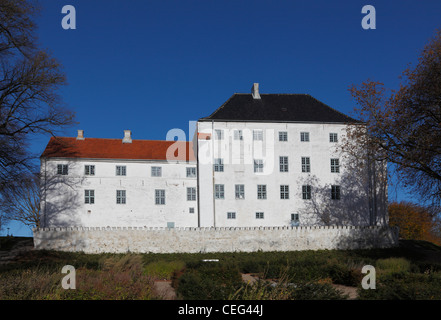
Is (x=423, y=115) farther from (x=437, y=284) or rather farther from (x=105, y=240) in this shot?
(x=105, y=240)

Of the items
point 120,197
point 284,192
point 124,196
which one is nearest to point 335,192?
point 284,192

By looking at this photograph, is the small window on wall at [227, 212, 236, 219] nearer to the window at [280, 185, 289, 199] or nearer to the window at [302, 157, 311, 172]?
the window at [280, 185, 289, 199]

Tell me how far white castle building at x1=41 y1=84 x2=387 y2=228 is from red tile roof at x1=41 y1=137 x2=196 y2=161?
13 centimetres

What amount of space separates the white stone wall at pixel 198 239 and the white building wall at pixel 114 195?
5.08 meters

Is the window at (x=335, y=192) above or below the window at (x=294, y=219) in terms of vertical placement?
above

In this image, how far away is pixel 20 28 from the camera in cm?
1884

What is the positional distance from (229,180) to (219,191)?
1.19 meters

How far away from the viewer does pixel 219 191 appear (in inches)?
1396

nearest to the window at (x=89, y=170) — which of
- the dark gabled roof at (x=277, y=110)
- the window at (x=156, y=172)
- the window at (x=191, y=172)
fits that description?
the window at (x=156, y=172)

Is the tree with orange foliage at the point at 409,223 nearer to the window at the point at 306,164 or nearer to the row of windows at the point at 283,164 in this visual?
the row of windows at the point at 283,164

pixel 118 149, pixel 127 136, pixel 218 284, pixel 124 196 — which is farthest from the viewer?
pixel 127 136

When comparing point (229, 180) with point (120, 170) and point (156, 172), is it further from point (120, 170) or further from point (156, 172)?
point (120, 170)

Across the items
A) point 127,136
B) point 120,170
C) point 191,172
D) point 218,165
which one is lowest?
point 191,172

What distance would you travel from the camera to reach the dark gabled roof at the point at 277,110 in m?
37.0
